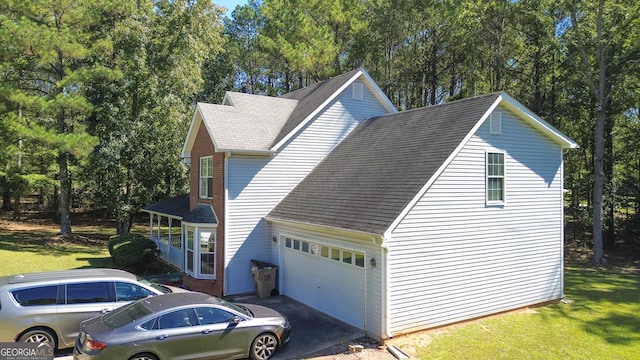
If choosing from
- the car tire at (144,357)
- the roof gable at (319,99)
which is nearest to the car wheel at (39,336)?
the car tire at (144,357)

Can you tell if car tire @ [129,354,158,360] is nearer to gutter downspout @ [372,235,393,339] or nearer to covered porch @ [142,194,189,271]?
gutter downspout @ [372,235,393,339]

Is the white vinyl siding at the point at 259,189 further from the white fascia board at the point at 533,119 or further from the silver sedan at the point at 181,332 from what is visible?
the white fascia board at the point at 533,119

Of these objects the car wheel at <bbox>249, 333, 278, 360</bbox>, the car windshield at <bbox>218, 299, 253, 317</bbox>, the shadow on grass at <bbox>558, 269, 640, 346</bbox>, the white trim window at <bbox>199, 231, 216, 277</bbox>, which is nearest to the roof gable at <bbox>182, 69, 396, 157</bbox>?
the white trim window at <bbox>199, 231, 216, 277</bbox>

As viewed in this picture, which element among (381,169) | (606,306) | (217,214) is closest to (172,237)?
(217,214)

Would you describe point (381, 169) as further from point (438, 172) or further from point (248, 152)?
point (248, 152)

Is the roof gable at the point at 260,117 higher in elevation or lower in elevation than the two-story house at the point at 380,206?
higher

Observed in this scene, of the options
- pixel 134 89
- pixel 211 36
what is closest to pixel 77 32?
pixel 134 89

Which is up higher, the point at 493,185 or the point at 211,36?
the point at 211,36

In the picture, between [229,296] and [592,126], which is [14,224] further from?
[592,126]
